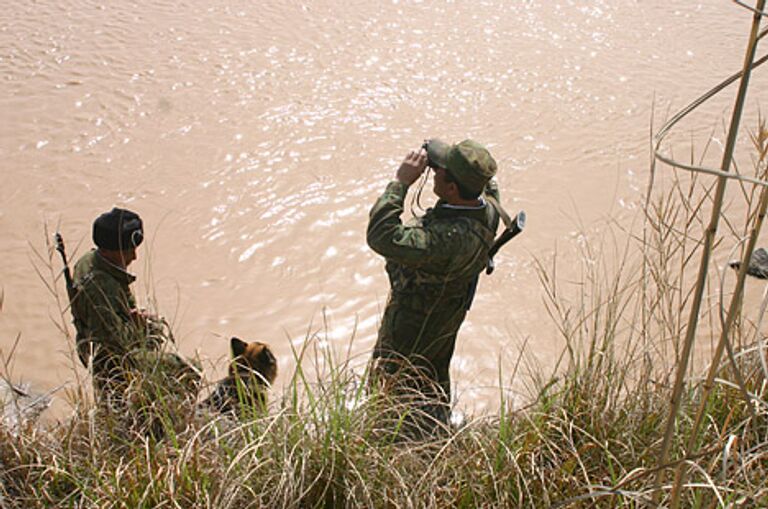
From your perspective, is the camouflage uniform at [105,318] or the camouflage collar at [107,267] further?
the camouflage collar at [107,267]

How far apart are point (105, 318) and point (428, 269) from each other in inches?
49.3

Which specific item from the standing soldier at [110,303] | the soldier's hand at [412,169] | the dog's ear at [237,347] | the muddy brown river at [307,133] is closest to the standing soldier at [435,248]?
the soldier's hand at [412,169]

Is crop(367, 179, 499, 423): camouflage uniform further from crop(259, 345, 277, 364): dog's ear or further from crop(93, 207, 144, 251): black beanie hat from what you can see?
crop(93, 207, 144, 251): black beanie hat

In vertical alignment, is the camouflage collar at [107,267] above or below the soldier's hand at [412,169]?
below

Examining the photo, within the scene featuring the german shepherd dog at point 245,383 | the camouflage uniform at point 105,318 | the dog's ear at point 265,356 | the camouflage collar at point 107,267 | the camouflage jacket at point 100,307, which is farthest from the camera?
the dog's ear at point 265,356

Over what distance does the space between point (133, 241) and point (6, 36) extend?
600 cm

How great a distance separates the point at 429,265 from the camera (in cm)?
300

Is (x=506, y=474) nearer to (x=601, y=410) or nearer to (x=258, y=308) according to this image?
(x=601, y=410)

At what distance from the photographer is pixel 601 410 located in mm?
2348

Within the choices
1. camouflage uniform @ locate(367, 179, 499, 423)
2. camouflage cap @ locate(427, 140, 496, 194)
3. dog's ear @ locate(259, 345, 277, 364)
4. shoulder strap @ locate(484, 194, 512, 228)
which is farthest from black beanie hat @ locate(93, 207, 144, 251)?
shoulder strap @ locate(484, 194, 512, 228)

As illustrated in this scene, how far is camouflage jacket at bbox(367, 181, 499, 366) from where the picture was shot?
293 cm

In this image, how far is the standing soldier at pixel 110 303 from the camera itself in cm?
281

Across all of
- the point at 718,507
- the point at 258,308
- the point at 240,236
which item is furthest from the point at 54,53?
the point at 718,507

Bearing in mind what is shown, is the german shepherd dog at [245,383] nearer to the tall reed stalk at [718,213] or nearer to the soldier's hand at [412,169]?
the soldier's hand at [412,169]
